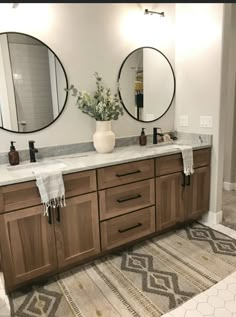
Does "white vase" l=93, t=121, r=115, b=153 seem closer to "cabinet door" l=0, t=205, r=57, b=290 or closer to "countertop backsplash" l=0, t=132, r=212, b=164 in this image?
"countertop backsplash" l=0, t=132, r=212, b=164

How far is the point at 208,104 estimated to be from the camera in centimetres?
261

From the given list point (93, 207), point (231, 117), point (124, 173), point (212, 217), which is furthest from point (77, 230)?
point (231, 117)

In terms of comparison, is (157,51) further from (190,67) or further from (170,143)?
Answer: (170,143)

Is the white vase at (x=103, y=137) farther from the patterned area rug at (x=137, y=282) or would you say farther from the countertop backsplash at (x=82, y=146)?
the patterned area rug at (x=137, y=282)

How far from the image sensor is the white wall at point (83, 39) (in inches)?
83.2

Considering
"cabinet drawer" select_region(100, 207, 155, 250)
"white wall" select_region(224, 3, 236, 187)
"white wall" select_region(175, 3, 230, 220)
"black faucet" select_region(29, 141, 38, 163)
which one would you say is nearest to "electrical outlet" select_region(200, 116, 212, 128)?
"white wall" select_region(175, 3, 230, 220)

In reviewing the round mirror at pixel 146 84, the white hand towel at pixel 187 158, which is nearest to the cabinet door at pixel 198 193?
the white hand towel at pixel 187 158

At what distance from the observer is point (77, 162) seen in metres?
2.05

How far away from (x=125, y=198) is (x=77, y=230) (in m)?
0.48

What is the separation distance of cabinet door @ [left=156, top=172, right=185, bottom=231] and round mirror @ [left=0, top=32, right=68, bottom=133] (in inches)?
46.6

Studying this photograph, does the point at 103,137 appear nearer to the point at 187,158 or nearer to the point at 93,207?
the point at 93,207

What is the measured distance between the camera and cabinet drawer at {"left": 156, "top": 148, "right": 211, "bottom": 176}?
2318 mm

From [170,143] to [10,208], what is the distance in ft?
5.92

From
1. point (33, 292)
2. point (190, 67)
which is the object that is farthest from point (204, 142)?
point (33, 292)
